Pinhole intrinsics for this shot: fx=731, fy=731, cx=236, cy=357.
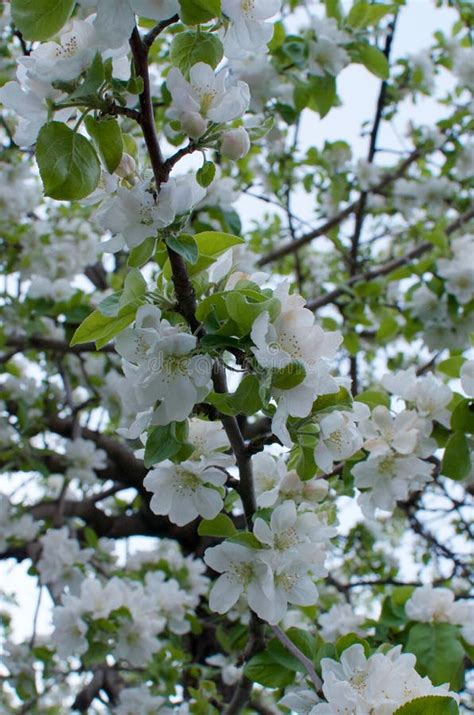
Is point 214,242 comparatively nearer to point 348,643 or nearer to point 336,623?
point 348,643

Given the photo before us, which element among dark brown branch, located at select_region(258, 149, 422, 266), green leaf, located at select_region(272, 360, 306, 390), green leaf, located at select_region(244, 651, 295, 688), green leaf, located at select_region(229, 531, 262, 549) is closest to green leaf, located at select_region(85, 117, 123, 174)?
green leaf, located at select_region(272, 360, 306, 390)

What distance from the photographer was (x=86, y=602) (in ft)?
6.41

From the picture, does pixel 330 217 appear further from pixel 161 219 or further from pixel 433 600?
pixel 161 219

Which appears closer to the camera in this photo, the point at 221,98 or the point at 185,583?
the point at 221,98

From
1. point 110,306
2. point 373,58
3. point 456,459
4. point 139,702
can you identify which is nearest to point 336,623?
point 139,702

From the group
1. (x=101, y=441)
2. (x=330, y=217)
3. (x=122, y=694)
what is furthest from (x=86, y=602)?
(x=330, y=217)

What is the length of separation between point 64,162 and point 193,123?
0.59 feet

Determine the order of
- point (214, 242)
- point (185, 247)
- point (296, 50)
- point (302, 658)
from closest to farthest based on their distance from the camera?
point (185, 247) → point (214, 242) → point (302, 658) → point (296, 50)

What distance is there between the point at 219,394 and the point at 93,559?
219 cm

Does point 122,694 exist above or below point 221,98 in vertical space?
below

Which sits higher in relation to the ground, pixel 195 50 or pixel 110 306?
pixel 195 50

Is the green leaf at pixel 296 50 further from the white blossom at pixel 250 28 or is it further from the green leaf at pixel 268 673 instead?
the green leaf at pixel 268 673

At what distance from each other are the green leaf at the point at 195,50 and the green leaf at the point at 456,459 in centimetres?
84

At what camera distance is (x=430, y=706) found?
2.95 ft
